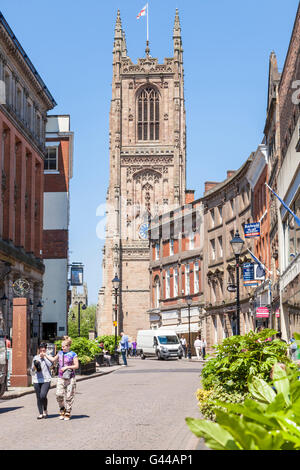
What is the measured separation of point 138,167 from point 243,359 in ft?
338

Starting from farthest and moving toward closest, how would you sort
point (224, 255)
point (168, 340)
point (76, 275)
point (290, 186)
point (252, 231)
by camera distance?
point (76, 275) → point (224, 255) → point (168, 340) → point (252, 231) → point (290, 186)

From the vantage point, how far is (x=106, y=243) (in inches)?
4336

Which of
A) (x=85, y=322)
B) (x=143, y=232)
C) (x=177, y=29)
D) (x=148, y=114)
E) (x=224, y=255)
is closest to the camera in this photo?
(x=224, y=255)

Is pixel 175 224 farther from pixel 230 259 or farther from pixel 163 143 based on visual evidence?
pixel 163 143

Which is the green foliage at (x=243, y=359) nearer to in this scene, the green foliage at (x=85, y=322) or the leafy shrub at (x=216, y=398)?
the leafy shrub at (x=216, y=398)

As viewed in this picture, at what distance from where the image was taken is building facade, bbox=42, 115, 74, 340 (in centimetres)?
6500

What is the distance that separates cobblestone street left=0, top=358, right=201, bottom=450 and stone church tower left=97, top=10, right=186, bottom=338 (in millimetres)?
82646

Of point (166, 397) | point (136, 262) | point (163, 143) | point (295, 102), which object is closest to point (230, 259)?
point (295, 102)

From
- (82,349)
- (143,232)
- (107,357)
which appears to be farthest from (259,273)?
(143,232)

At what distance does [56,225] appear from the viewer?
6662 cm

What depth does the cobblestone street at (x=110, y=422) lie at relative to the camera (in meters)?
11.3

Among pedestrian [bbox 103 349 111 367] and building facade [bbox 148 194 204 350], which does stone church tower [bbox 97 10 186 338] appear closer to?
building facade [bbox 148 194 204 350]

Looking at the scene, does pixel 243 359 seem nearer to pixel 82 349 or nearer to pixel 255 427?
pixel 255 427

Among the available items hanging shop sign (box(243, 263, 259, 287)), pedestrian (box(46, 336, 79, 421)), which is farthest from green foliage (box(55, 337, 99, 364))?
pedestrian (box(46, 336, 79, 421))
